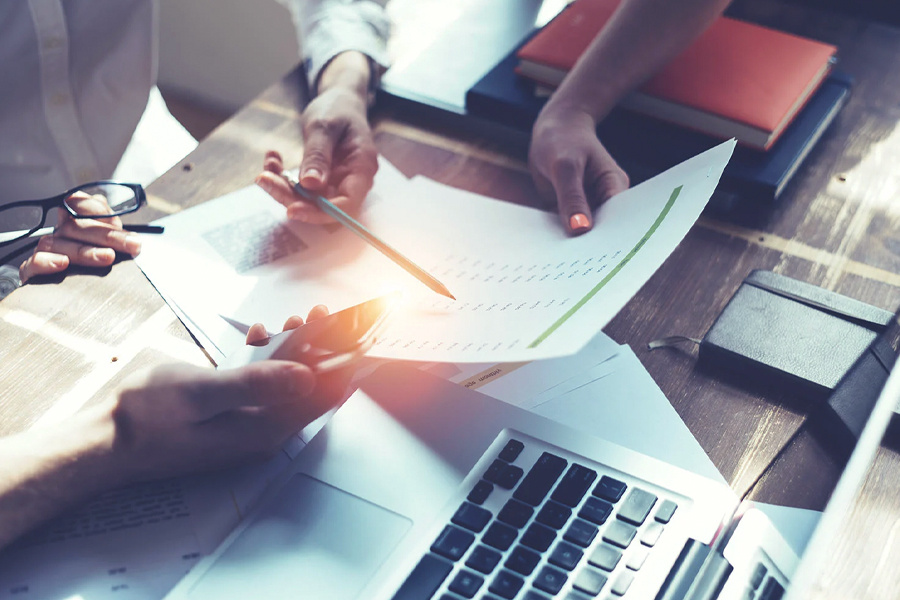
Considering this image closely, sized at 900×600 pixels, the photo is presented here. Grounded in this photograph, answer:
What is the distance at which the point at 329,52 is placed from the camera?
101 cm

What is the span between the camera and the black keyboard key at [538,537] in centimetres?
48

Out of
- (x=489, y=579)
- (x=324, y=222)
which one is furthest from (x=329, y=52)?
(x=489, y=579)

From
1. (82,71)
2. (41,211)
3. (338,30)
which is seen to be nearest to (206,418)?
(41,211)

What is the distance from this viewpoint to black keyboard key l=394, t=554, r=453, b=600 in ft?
1.51

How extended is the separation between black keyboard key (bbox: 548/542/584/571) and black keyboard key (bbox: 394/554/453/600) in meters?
0.06

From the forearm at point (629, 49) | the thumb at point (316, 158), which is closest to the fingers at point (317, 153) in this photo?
the thumb at point (316, 158)

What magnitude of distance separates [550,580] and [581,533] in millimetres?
39

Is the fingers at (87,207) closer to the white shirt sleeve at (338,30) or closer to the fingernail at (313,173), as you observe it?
the fingernail at (313,173)

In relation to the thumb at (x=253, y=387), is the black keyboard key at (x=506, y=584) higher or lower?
lower

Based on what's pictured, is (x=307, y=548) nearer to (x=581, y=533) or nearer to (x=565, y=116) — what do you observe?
(x=581, y=533)

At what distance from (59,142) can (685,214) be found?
0.92m

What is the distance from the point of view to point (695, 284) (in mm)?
738

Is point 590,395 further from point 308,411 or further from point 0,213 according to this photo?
point 0,213

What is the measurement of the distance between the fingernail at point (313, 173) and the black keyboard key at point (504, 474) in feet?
1.30
